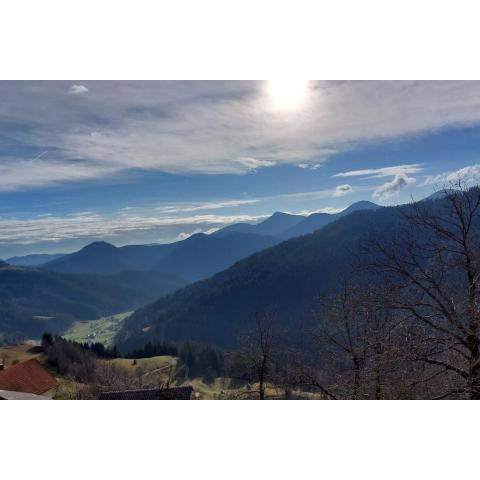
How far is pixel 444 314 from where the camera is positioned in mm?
4660

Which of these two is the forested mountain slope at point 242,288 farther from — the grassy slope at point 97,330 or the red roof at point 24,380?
the red roof at point 24,380

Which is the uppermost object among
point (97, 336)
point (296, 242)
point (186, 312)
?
point (296, 242)

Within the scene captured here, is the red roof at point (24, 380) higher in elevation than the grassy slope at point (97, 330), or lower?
higher

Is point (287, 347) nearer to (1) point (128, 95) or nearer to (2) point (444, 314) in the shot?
(2) point (444, 314)

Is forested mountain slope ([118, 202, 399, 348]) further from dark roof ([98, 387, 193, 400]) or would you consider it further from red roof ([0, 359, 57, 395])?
dark roof ([98, 387, 193, 400])

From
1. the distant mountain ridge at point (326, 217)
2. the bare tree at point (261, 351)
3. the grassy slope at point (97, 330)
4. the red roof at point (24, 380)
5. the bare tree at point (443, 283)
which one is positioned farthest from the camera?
the grassy slope at point (97, 330)

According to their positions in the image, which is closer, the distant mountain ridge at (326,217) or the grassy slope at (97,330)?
the distant mountain ridge at (326,217)

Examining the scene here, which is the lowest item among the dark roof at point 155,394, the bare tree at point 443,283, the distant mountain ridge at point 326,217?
the dark roof at point 155,394

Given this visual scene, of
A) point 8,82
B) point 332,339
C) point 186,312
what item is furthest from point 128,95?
point 186,312

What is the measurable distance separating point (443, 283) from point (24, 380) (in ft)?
35.8

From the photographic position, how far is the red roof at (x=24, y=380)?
9.25m

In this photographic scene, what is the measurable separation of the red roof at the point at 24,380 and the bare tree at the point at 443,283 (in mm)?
8634

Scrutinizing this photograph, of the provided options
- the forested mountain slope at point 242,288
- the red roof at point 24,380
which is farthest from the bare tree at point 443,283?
the forested mountain slope at point 242,288

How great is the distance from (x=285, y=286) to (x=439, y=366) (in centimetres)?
8917
